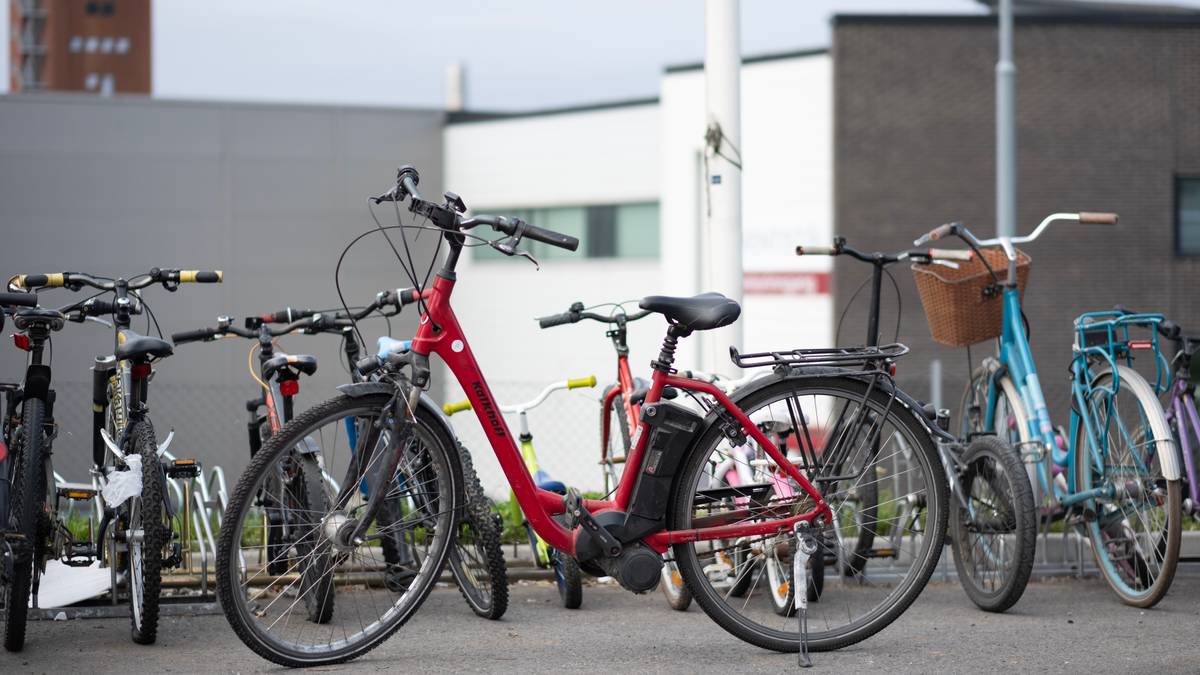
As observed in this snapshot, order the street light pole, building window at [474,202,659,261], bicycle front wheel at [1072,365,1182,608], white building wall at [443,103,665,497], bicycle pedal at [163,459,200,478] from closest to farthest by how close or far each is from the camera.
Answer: bicycle pedal at [163,459,200,478], bicycle front wheel at [1072,365,1182,608], the street light pole, white building wall at [443,103,665,497], building window at [474,202,659,261]

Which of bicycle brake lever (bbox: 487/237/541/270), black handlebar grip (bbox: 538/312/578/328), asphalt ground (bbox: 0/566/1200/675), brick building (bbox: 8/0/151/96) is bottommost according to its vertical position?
asphalt ground (bbox: 0/566/1200/675)

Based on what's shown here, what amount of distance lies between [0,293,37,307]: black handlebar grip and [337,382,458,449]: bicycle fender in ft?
4.20

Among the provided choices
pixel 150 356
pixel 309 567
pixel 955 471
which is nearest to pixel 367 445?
pixel 309 567

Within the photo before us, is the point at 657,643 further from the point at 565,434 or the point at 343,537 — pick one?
the point at 565,434

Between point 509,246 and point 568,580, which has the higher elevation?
point 509,246

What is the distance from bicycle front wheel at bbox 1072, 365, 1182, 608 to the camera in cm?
520

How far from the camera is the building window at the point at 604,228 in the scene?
31.2 m

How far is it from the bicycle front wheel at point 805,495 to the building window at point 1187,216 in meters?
23.9

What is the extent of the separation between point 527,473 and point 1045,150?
23.2m

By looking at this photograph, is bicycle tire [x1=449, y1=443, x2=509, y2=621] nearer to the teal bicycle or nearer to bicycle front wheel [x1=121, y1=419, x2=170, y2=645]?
bicycle front wheel [x1=121, y1=419, x2=170, y2=645]

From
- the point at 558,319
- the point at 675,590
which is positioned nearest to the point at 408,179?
the point at 558,319

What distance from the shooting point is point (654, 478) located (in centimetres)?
445

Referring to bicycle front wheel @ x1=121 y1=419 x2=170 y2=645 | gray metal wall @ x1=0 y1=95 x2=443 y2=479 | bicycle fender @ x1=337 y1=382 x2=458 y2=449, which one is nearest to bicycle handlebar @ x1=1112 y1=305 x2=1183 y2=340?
bicycle fender @ x1=337 y1=382 x2=458 y2=449

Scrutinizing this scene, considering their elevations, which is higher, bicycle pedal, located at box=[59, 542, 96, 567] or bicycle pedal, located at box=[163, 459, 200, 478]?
bicycle pedal, located at box=[163, 459, 200, 478]
